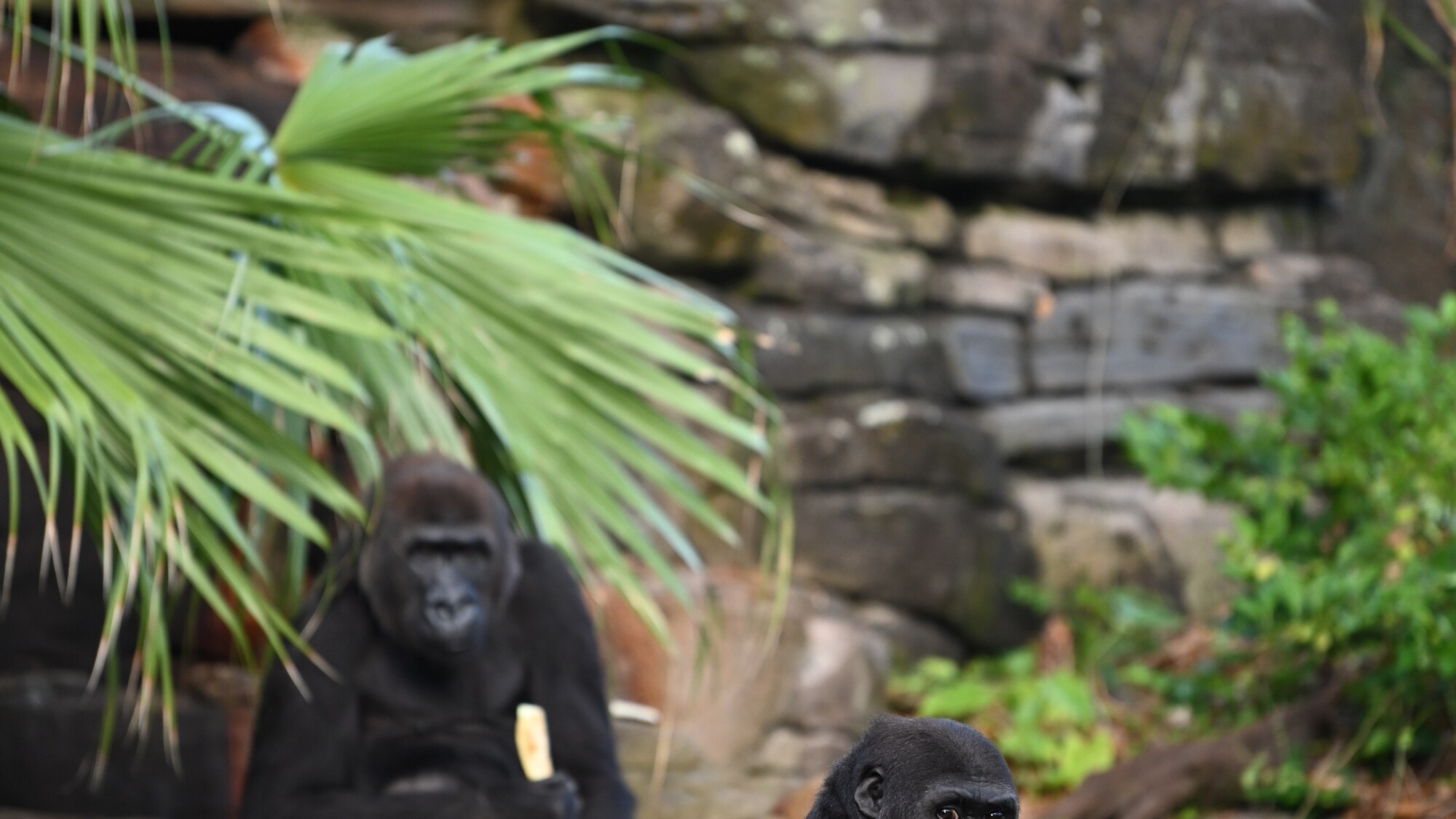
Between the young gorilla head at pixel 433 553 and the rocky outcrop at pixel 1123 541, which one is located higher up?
the young gorilla head at pixel 433 553

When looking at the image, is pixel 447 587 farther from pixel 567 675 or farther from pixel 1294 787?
pixel 1294 787

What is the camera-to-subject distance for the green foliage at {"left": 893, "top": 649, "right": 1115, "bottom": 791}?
5969 millimetres

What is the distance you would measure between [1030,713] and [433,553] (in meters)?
3.30

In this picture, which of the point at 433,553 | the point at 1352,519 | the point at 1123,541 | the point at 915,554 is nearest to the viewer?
the point at 433,553

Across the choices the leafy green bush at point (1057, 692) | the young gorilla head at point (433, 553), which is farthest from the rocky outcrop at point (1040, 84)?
the young gorilla head at point (433, 553)

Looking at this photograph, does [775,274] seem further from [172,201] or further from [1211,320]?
[172,201]

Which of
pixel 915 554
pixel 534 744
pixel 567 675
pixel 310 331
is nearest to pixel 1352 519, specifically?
pixel 915 554

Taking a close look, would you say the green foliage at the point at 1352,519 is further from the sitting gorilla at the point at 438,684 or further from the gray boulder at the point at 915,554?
the sitting gorilla at the point at 438,684

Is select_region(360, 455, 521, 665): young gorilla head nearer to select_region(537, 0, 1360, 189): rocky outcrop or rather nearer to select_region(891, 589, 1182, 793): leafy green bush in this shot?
select_region(891, 589, 1182, 793): leafy green bush

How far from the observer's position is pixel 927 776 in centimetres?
225

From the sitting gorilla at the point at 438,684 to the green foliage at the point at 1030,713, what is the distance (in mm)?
2344

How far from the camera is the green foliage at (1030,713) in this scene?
5.97 metres

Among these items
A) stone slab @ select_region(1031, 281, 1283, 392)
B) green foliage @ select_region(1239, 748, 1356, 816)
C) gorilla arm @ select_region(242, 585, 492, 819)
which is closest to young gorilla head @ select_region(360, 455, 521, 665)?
gorilla arm @ select_region(242, 585, 492, 819)

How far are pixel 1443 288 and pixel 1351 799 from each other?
4.78 meters
